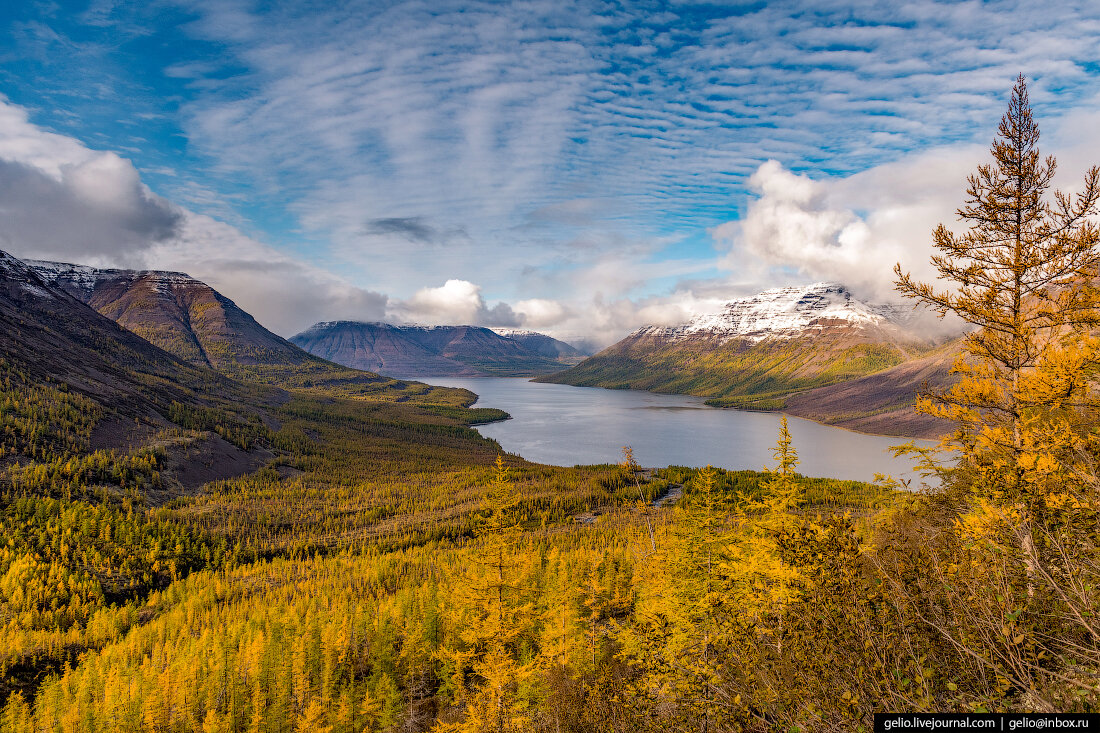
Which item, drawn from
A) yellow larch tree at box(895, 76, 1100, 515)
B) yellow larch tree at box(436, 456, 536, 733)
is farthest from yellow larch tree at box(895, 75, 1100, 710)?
yellow larch tree at box(436, 456, 536, 733)

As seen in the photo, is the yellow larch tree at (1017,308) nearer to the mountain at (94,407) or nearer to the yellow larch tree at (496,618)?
the yellow larch tree at (496,618)

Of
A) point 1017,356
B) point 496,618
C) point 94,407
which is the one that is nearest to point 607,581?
point 496,618

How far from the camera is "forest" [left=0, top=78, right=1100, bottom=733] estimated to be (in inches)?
327

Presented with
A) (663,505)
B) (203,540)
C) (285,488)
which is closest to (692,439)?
→ (663,505)

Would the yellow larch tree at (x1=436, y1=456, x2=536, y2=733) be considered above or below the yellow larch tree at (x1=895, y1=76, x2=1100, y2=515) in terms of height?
below

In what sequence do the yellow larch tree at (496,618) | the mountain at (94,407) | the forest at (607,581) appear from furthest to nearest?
the mountain at (94,407)
the yellow larch tree at (496,618)
the forest at (607,581)

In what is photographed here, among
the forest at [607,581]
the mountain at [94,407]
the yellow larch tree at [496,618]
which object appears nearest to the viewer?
the forest at [607,581]

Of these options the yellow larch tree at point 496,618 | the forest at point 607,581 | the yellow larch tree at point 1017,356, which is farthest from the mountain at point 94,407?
the yellow larch tree at point 1017,356

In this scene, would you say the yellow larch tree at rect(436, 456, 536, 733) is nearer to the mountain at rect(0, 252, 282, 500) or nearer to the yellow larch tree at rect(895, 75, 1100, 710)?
the yellow larch tree at rect(895, 75, 1100, 710)

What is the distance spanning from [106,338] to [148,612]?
621 ft

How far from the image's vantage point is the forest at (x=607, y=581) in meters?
8.30

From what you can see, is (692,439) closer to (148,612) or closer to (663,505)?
(663,505)

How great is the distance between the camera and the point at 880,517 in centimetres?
2852

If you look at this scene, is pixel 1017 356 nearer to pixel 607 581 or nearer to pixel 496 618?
pixel 496 618
